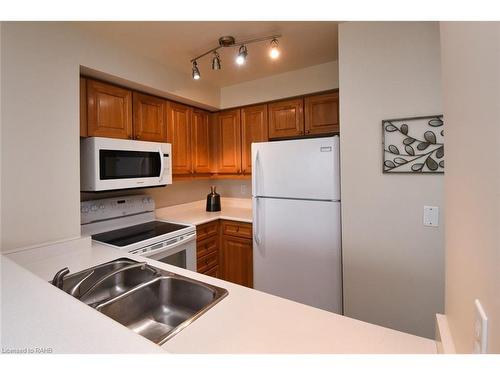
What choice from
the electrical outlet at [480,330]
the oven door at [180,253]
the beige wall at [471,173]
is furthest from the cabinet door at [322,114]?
the electrical outlet at [480,330]

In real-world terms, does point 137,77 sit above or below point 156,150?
above

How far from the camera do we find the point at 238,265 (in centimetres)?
251

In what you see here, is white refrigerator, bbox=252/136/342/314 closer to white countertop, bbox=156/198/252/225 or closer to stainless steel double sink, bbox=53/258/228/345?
white countertop, bbox=156/198/252/225

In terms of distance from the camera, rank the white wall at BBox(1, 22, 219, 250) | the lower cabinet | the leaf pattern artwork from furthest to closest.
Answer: the lower cabinet < the leaf pattern artwork < the white wall at BBox(1, 22, 219, 250)

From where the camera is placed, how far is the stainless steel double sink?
3.38 feet

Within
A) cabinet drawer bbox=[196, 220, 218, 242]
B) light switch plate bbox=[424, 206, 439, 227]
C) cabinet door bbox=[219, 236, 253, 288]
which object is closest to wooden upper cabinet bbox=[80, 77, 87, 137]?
cabinet drawer bbox=[196, 220, 218, 242]

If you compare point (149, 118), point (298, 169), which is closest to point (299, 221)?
point (298, 169)

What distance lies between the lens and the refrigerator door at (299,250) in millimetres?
1797

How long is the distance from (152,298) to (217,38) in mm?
1840

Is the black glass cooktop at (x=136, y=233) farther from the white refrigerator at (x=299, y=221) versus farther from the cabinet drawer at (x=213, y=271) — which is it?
the white refrigerator at (x=299, y=221)

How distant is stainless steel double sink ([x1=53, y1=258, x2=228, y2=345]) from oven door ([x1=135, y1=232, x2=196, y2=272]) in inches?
26.7
